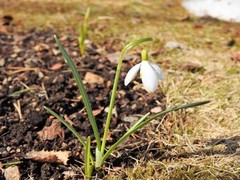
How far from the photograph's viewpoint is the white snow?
2.95 m

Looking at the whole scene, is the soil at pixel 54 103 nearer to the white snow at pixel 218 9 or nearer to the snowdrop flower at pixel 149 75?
the snowdrop flower at pixel 149 75

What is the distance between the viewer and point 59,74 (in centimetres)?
208

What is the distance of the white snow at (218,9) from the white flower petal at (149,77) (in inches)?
77.7

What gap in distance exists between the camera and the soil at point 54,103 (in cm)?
151

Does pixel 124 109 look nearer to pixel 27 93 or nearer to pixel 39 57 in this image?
pixel 27 93

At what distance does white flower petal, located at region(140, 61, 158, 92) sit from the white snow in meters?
1.97

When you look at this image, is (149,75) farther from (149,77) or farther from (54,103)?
(54,103)

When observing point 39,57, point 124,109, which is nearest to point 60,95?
point 124,109

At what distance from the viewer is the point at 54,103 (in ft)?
5.96

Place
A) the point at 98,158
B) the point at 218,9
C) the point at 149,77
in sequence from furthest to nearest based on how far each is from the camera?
the point at 218,9
the point at 98,158
the point at 149,77

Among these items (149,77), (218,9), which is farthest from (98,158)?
(218,9)

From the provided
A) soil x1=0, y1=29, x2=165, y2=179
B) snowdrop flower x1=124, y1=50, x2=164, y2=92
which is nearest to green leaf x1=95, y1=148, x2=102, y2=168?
soil x1=0, y1=29, x2=165, y2=179

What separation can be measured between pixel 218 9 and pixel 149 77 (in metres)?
2.11

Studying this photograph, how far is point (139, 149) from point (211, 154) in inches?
11.0
